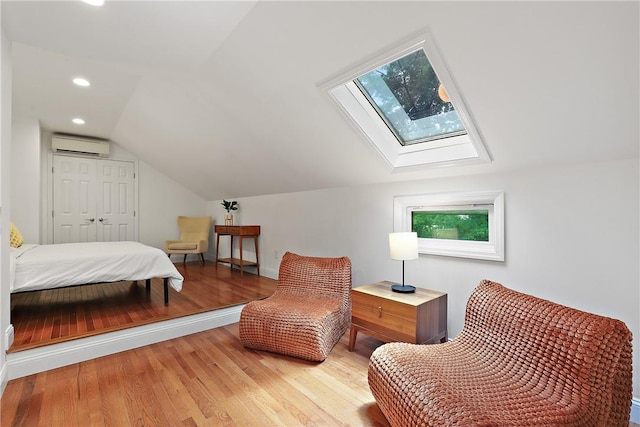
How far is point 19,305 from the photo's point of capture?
309cm

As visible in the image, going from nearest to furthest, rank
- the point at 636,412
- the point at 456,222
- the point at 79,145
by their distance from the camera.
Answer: the point at 636,412
the point at 456,222
the point at 79,145

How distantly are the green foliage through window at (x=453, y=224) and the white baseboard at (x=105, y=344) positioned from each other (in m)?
2.06

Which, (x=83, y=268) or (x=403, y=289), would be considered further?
(x=83, y=268)

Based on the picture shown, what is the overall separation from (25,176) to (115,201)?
1342mm

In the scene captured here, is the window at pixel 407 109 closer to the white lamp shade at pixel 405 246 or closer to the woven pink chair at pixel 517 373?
the white lamp shade at pixel 405 246

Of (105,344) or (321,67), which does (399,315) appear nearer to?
(321,67)

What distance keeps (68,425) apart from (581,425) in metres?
2.33

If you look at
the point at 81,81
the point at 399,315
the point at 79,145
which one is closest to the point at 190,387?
the point at 399,315

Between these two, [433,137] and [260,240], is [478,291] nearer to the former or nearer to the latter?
[433,137]

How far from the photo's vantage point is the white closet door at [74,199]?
16.0ft

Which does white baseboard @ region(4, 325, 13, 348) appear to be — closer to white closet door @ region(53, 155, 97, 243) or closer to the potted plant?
the potted plant

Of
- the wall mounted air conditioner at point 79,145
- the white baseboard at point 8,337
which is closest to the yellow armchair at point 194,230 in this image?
the wall mounted air conditioner at point 79,145

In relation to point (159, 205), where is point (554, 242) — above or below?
below

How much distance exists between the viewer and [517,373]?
4.69 feet
